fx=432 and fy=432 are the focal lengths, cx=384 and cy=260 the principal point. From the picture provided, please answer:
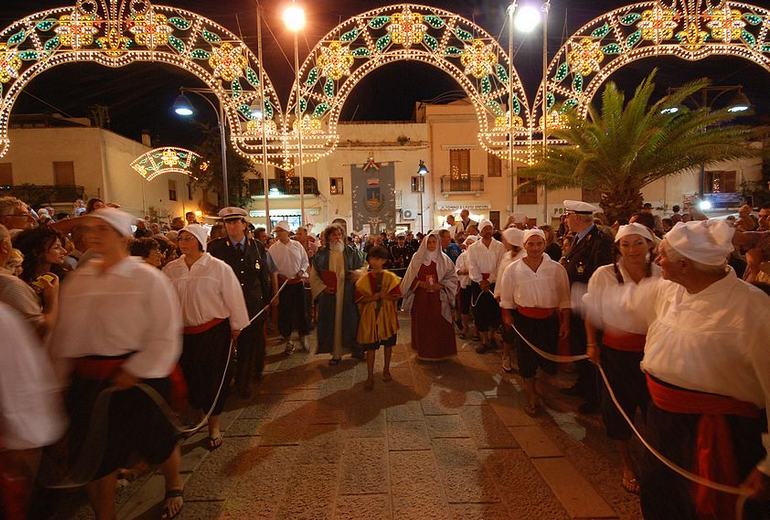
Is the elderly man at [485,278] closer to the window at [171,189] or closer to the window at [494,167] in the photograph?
the window at [494,167]

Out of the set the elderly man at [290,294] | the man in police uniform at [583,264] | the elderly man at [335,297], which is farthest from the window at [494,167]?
the man in police uniform at [583,264]

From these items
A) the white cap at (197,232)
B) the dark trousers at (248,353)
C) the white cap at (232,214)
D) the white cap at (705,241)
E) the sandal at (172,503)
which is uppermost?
the white cap at (232,214)

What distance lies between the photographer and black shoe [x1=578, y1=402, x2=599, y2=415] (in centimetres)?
445

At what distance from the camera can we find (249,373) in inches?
204

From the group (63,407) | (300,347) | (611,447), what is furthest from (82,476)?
(300,347)

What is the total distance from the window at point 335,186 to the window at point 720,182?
21016 millimetres

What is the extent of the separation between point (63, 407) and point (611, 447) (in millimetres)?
4048

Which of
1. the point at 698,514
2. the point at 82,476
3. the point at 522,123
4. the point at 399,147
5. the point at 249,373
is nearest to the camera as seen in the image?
the point at 698,514

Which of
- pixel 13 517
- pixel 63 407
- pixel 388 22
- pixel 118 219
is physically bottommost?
pixel 13 517

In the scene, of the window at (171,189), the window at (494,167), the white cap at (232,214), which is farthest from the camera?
the window at (171,189)

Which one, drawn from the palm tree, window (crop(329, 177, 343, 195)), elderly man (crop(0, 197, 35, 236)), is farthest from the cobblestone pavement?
window (crop(329, 177, 343, 195))

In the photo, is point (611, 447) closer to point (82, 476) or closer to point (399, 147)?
point (82, 476)

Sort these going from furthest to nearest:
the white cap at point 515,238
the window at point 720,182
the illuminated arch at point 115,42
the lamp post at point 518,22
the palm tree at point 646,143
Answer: the window at point 720,182 < the lamp post at point 518,22 < the illuminated arch at point 115,42 < the palm tree at point 646,143 < the white cap at point 515,238

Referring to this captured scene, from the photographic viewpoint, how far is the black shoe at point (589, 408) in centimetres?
445
